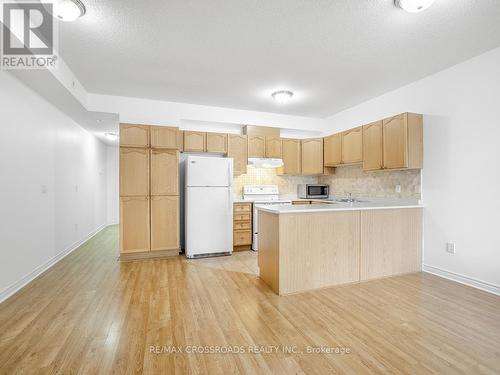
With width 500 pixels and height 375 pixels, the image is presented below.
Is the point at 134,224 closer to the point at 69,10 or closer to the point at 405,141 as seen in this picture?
the point at 69,10

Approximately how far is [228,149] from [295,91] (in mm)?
1579

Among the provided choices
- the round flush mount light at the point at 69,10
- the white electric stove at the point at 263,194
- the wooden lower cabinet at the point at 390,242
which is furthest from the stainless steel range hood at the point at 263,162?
the round flush mount light at the point at 69,10

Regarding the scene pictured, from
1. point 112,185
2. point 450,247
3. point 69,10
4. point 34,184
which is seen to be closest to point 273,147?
point 450,247

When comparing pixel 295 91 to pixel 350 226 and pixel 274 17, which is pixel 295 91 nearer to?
pixel 274 17

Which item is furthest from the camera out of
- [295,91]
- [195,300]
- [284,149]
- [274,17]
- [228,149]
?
[284,149]

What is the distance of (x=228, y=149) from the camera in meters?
4.72

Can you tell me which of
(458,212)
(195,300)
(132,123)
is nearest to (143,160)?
(132,123)

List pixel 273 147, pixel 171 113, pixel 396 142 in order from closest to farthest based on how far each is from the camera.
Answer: pixel 396 142 → pixel 171 113 → pixel 273 147

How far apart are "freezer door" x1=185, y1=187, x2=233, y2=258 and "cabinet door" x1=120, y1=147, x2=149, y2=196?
719 millimetres

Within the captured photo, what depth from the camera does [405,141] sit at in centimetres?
Result: 331

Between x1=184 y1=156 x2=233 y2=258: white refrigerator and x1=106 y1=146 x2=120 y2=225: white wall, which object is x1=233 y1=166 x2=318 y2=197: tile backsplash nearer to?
x1=184 y1=156 x2=233 y2=258: white refrigerator

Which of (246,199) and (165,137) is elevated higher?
(165,137)

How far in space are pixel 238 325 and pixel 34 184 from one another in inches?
121

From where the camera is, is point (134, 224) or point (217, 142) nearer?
point (134, 224)
